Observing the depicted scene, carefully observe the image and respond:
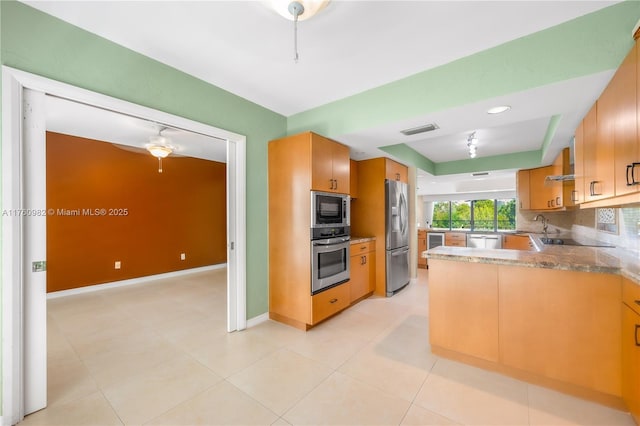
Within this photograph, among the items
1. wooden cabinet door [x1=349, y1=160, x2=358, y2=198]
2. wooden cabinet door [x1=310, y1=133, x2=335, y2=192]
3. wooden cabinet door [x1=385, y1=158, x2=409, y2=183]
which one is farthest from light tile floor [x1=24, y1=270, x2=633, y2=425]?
wooden cabinet door [x1=385, y1=158, x2=409, y2=183]

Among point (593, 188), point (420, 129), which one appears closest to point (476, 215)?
point (420, 129)

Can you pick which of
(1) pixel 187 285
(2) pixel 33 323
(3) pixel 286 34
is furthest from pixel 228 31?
(1) pixel 187 285

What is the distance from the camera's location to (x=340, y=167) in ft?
10.7

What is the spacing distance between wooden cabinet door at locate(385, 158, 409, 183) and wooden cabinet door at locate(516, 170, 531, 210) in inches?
88.1

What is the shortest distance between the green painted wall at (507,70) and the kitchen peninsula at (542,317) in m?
1.31

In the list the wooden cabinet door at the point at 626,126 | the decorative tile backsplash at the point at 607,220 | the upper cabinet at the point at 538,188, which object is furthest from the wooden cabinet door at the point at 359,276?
the upper cabinet at the point at 538,188

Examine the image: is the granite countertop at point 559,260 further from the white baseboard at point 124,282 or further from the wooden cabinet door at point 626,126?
the white baseboard at point 124,282

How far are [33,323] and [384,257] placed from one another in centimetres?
375

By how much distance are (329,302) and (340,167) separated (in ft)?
5.40

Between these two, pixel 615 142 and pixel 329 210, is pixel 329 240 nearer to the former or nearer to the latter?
pixel 329 210

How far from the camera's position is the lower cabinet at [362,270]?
3623mm

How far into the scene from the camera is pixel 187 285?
188 inches

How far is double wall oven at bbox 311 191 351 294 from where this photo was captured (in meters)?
2.84

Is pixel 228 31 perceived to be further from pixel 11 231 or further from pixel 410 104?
pixel 11 231
